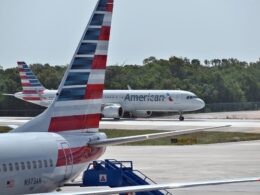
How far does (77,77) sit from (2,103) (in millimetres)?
110267

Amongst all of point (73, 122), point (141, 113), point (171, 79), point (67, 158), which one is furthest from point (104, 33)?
point (171, 79)

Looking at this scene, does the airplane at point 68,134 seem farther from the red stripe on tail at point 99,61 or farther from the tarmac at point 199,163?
the tarmac at point 199,163

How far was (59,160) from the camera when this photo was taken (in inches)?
950

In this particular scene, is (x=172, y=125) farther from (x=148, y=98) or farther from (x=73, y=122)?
(x=73, y=122)

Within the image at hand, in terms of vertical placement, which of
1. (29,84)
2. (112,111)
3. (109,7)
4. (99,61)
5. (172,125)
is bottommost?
(172,125)

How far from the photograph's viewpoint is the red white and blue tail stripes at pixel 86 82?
26.2 metres

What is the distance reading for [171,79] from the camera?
550 ft

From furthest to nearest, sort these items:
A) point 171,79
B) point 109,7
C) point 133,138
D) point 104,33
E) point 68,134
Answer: point 171,79 < point 109,7 < point 104,33 < point 68,134 < point 133,138

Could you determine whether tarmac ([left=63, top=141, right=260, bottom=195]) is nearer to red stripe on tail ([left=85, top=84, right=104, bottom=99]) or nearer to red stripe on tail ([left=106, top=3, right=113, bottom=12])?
red stripe on tail ([left=85, top=84, right=104, bottom=99])

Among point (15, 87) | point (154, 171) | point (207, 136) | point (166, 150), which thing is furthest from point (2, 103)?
point (154, 171)

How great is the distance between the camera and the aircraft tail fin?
25.9 meters

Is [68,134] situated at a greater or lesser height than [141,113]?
greater

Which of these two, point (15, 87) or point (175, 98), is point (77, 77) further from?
point (15, 87)

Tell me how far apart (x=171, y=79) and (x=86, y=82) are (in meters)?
Result: 141
